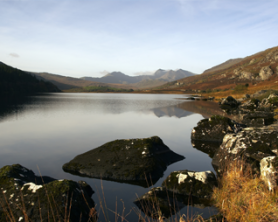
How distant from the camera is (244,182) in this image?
784 centimetres

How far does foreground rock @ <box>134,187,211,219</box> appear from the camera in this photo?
23.4ft

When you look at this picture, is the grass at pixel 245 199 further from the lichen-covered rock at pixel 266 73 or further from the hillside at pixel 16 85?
the lichen-covered rock at pixel 266 73

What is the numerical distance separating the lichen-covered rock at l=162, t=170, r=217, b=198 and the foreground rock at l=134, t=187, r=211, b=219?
26 centimetres

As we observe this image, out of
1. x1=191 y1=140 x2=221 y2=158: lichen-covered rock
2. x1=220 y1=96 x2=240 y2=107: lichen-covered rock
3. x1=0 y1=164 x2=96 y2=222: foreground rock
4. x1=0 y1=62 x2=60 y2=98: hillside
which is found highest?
x1=0 y1=62 x2=60 y2=98: hillside

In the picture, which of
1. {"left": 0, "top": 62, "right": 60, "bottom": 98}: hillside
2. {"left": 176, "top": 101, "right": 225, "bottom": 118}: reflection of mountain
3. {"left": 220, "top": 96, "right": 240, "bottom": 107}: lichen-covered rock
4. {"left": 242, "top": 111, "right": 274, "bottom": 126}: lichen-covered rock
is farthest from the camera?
{"left": 0, "top": 62, "right": 60, "bottom": 98}: hillside

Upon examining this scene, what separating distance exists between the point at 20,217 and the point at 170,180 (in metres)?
6.04

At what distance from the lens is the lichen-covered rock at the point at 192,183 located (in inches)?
322

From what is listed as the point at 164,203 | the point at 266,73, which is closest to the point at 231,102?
the point at 164,203

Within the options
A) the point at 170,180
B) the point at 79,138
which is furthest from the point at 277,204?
the point at 79,138

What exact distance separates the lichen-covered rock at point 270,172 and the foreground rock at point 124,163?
5115 mm

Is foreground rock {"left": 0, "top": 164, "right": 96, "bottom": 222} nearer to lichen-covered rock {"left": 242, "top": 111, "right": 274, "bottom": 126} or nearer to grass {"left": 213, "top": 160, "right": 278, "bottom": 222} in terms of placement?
grass {"left": 213, "top": 160, "right": 278, "bottom": 222}

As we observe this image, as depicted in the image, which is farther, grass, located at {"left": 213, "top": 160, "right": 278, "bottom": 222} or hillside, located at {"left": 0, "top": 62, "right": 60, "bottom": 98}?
hillside, located at {"left": 0, "top": 62, "right": 60, "bottom": 98}

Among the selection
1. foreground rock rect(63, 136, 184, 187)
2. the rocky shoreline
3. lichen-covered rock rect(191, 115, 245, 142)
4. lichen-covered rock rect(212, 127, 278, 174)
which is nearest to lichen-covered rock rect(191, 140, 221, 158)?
the rocky shoreline

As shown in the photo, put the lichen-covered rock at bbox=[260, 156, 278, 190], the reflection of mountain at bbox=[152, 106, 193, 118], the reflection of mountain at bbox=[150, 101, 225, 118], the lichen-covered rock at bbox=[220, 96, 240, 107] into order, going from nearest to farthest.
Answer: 1. the lichen-covered rock at bbox=[260, 156, 278, 190]
2. the reflection of mountain at bbox=[152, 106, 193, 118]
3. the reflection of mountain at bbox=[150, 101, 225, 118]
4. the lichen-covered rock at bbox=[220, 96, 240, 107]
